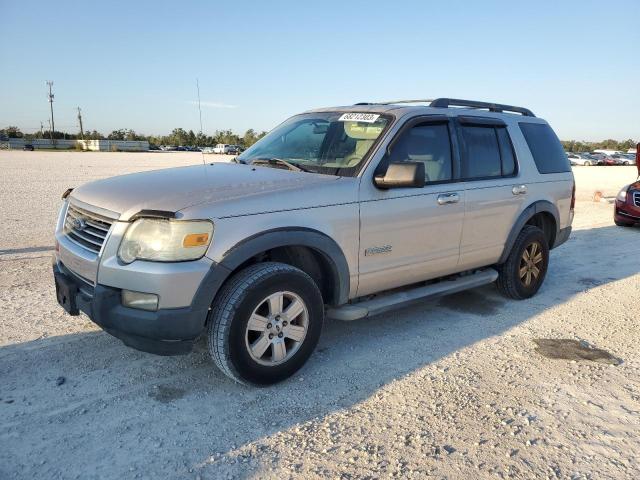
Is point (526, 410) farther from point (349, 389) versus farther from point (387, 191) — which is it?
point (387, 191)

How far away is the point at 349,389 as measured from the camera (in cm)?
348

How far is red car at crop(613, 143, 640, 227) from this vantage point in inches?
398

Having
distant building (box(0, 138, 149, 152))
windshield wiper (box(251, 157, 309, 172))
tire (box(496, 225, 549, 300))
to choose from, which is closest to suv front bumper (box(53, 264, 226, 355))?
windshield wiper (box(251, 157, 309, 172))

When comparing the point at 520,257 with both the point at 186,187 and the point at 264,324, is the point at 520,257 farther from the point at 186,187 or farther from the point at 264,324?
the point at 186,187

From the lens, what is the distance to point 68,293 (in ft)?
11.1

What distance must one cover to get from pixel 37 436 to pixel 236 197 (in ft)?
5.72

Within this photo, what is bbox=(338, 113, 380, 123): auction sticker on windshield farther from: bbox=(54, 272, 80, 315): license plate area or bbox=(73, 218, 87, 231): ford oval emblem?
bbox=(54, 272, 80, 315): license plate area

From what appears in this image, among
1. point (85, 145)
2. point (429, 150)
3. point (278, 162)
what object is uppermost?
point (85, 145)

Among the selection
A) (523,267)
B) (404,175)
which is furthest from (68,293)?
(523,267)

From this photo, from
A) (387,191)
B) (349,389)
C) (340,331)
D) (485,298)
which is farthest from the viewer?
(485,298)

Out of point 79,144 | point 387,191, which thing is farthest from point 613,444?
point 79,144

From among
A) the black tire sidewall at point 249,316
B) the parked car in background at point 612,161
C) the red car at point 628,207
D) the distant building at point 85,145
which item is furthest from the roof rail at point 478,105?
the distant building at point 85,145

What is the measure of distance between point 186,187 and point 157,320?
905 millimetres

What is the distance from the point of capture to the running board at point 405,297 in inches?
153
